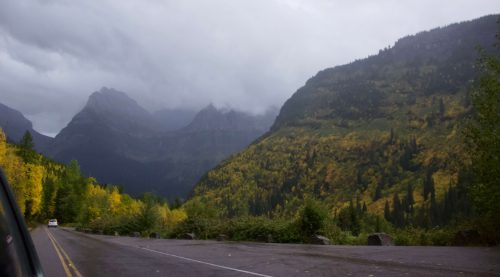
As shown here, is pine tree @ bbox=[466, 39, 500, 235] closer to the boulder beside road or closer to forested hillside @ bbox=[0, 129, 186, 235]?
the boulder beside road

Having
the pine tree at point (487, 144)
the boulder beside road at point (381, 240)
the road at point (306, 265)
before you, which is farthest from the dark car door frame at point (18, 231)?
the boulder beside road at point (381, 240)

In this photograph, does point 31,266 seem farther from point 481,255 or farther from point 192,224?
point 192,224

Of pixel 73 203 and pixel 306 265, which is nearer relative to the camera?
pixel 306 265

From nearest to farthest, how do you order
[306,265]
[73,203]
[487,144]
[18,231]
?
[18,231] → [306,265] → [487,144] → [73,203]

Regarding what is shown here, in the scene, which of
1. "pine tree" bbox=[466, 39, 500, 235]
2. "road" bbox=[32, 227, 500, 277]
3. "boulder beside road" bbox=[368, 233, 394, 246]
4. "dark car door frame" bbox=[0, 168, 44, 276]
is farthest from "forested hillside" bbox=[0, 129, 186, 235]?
"dark car door frame" bbox=[0, 168, 44, 276]

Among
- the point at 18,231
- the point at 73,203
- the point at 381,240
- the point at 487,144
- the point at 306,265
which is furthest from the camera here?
the point at 73,203

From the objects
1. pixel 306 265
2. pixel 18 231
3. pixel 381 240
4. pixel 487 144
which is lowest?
pixel 306 265

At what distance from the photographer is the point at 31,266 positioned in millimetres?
2967

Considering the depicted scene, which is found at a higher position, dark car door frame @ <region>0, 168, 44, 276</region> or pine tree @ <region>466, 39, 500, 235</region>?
pine tree @ <region>466, 39, 500, 235</region>

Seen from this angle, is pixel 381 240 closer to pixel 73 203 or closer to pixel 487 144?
pixel 487 144

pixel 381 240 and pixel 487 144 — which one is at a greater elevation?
pixel 487 144

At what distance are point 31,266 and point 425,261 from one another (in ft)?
33.7

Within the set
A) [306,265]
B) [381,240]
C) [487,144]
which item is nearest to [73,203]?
[381,240]

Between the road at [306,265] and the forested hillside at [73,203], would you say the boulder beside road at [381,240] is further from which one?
the forested hillside at [73,203]
